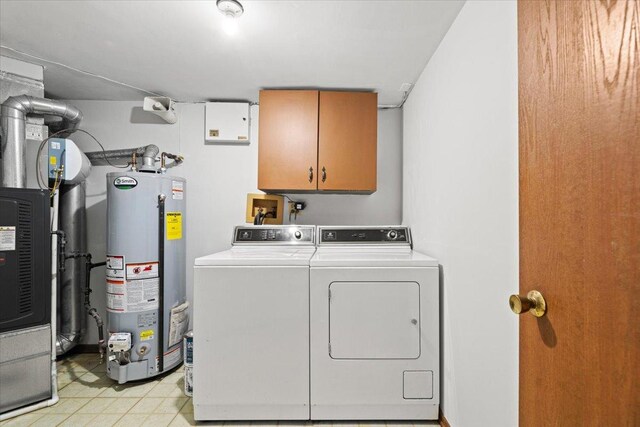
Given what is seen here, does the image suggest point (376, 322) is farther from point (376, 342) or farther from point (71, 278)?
point (71, 278)

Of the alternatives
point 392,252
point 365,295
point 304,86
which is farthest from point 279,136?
point 365,295

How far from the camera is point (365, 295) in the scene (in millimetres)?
1630

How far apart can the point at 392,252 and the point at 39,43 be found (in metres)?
2.77

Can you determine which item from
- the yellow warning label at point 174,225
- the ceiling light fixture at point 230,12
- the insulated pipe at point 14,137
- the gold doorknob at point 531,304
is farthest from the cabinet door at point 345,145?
the insulated pipe at point 14,137

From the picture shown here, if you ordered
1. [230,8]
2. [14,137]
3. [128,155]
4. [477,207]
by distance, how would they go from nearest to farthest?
[477,207]
[230,8]
[14,137]
[128,155]

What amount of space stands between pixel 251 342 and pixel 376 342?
0.73 m

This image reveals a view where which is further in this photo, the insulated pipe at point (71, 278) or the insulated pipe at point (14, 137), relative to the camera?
the insulated pipe at point (71, 278)

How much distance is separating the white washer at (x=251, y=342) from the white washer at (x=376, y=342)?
0.11 metres

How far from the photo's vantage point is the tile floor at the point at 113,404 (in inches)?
66.2

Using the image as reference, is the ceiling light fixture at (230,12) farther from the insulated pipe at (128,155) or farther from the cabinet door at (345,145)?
the insulated pipe at (128,155)

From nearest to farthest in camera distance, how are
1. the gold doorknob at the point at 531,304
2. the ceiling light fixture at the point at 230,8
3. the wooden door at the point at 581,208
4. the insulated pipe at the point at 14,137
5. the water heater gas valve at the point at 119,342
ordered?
the wooden door at the point at 581,208, the gold doorknob at the point at 531,304, the ceiling light fixture at the point at 230,8, the insulated pipe at the point at 14,137, the water heater gas valve at the point at 119,342

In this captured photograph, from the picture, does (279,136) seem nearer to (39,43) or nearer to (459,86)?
(459,86)

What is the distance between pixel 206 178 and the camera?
2.70 metres

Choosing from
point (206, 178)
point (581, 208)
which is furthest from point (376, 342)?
point (206, 178)
